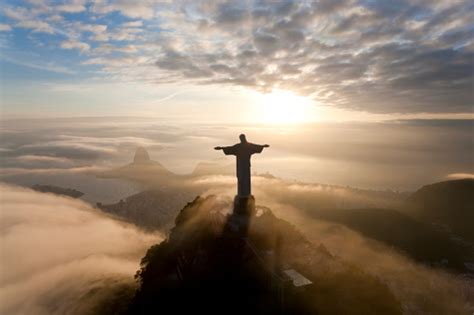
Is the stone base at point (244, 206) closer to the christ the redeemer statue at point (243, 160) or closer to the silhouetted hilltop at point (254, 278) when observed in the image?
the christ the redeemer statue at point (243, 160)

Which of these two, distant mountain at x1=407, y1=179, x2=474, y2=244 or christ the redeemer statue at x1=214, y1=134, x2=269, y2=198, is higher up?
christ the redeemer statue at x1=214, y1=134, x2=269, y2=198

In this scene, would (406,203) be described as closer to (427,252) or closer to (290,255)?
(427,252)

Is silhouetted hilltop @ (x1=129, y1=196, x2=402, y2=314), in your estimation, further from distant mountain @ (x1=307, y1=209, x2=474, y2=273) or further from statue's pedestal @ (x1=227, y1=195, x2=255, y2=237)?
distant mountain @ (x1=307, y1=209, x2=474, y2=273)

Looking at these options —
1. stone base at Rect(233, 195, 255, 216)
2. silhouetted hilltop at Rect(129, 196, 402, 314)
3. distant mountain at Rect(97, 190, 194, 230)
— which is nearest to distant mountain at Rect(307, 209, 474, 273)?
silhouetted hilltop at Rect(129, 196, 402, 314)

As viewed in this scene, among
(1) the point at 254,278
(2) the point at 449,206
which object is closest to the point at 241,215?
(1) the point at 254,278

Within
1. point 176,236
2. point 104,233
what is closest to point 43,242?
point 104,233

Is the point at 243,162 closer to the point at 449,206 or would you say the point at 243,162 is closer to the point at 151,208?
the point at 449,206

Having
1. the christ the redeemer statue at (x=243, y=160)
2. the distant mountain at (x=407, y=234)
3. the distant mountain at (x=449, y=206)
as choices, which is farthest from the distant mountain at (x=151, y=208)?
the christ the redeemer statue at (x=243, y=160)
